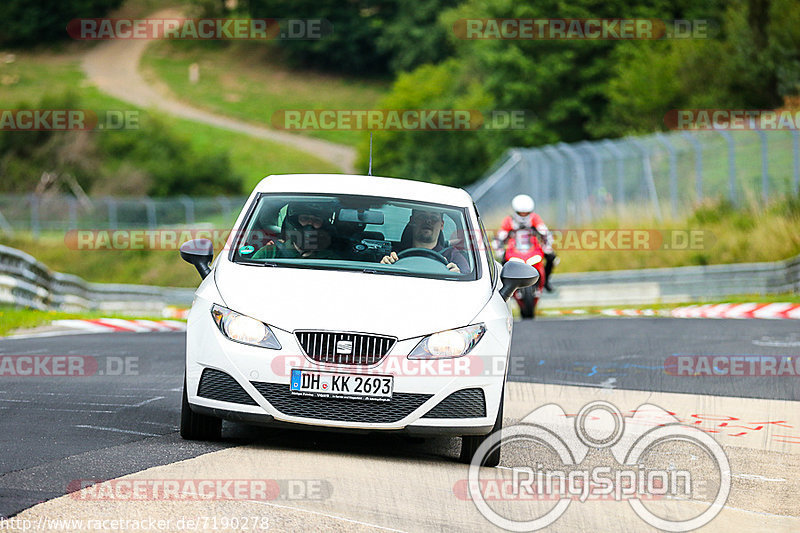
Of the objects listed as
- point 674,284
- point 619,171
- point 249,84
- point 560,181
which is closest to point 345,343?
point 674,284

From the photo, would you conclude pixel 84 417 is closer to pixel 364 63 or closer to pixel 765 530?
pixel 765 530

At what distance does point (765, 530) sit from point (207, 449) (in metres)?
3.02

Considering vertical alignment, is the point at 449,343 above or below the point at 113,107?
below

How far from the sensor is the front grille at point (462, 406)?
7207 mm

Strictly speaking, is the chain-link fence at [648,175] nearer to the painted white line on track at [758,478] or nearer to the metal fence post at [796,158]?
the metal fence post at [796,158]

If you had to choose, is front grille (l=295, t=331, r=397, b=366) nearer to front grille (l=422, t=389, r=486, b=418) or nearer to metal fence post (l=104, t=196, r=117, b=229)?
front grille (l=422, t=389, r=486, b=418)

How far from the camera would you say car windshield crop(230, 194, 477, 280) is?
26.5 ft

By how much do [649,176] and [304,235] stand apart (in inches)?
943

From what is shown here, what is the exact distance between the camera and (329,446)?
771 centimetres

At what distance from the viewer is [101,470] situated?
6.46 m

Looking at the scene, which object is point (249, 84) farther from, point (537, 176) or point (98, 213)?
point (537, 176)

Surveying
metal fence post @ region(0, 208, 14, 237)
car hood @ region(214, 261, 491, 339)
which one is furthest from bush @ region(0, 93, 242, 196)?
car hood @ region(214, 261, 491, 339)

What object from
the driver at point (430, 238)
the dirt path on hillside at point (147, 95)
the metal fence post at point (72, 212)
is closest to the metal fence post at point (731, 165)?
the driver at point (430, 238)

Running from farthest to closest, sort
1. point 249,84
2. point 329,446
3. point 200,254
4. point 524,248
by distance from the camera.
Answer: point 249,84 → point 524,248 → point 200,254 → point 329,446
